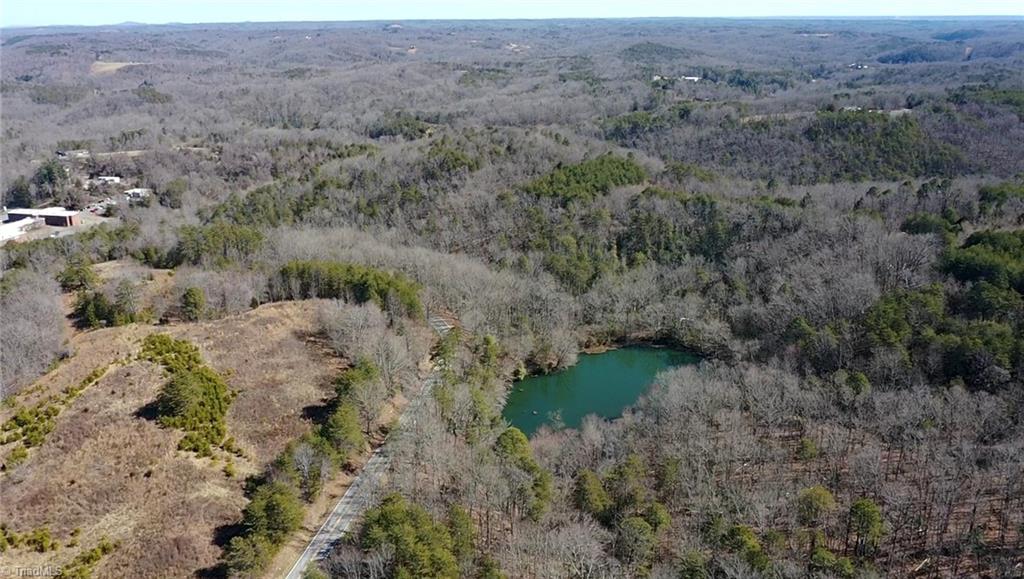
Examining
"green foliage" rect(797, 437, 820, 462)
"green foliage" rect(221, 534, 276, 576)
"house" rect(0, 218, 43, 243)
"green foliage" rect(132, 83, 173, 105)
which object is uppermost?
"green foliage" rect(132, 83, 173, 105)

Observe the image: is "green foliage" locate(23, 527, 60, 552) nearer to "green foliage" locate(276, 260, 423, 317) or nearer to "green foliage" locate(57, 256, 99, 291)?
"green foliage" locate(276, 260, 423, 317)

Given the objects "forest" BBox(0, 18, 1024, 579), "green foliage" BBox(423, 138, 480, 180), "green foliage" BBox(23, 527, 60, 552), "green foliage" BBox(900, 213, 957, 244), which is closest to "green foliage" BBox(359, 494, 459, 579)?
"forest" BBox(0, 18, 1024, 579)

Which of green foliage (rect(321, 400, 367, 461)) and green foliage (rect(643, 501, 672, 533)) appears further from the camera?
green foliage (rect(321, 400, 367, 461))

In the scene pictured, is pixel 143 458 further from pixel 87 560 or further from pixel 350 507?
pixel 350 507

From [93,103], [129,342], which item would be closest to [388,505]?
[129,342]

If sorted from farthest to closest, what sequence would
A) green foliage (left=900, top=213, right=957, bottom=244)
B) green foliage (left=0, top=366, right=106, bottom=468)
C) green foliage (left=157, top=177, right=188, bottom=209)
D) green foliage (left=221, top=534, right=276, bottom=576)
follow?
green foliage (left=157, top=177, right=188, bottom=209) < green foliage (left=900, top=213, right=957, bottom=244) < green foliage (left=0, top=366, right=106, bottom=468) < green foliage (left=221, top=534, right=276, bottom=576)

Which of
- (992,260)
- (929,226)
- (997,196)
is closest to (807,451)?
(992,260)

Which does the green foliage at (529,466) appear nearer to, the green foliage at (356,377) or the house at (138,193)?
the green foliage at (356,377)
